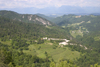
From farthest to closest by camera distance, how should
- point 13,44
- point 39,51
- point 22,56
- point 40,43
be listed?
point 40,43
point 13,44
point 39,51
point 22,56

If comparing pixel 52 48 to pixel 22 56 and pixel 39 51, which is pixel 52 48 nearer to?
pixel 39 51

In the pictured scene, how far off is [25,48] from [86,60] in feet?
223

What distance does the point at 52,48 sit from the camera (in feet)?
379

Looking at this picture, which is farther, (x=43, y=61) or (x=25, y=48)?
(x=25, y=48)

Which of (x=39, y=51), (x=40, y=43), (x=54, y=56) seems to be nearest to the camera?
(x=54, y=56)

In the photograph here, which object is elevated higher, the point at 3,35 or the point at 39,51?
the point at 3,35

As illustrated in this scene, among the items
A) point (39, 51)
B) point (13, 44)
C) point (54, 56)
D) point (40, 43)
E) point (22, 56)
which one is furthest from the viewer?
point (40, 43)

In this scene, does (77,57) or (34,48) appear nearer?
(77,57)

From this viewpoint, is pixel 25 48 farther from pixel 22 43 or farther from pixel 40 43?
pixel 40 43

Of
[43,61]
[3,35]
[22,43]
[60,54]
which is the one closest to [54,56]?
[60,54]

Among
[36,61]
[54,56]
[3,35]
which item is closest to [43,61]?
[36,61]

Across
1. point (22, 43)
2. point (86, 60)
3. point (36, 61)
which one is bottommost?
point (86, 60)

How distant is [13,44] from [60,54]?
5754 centimetres

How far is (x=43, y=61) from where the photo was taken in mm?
86438
